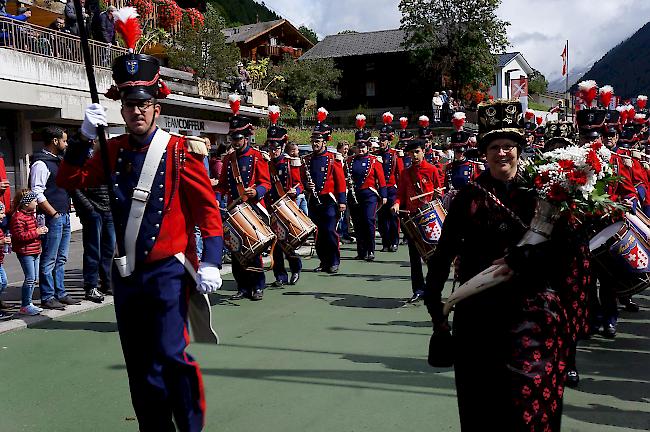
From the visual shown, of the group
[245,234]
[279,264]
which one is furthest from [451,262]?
[279,264]

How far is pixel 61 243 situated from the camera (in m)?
8.36

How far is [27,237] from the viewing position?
25.3 ft

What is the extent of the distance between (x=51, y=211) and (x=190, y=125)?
55.0 ft

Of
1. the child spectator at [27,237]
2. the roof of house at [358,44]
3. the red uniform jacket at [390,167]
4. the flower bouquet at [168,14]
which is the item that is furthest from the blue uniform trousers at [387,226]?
the roof of house at [358,44]

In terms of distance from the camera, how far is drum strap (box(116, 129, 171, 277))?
12.8ft

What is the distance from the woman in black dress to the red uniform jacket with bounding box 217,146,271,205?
5323mm

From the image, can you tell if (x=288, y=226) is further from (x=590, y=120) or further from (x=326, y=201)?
(x=590, y=120)

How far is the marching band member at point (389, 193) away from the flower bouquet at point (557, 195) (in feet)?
31.1

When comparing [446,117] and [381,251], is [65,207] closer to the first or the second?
[381,251]

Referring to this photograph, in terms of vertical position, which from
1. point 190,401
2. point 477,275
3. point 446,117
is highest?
point 446,117

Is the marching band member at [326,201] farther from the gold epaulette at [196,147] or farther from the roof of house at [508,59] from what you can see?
the roof of house at [508,59]

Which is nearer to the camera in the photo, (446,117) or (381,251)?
(381,251)

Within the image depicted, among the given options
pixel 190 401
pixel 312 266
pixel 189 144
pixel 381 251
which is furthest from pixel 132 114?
pixel 381 251

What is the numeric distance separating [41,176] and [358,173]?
5961 millimetres
